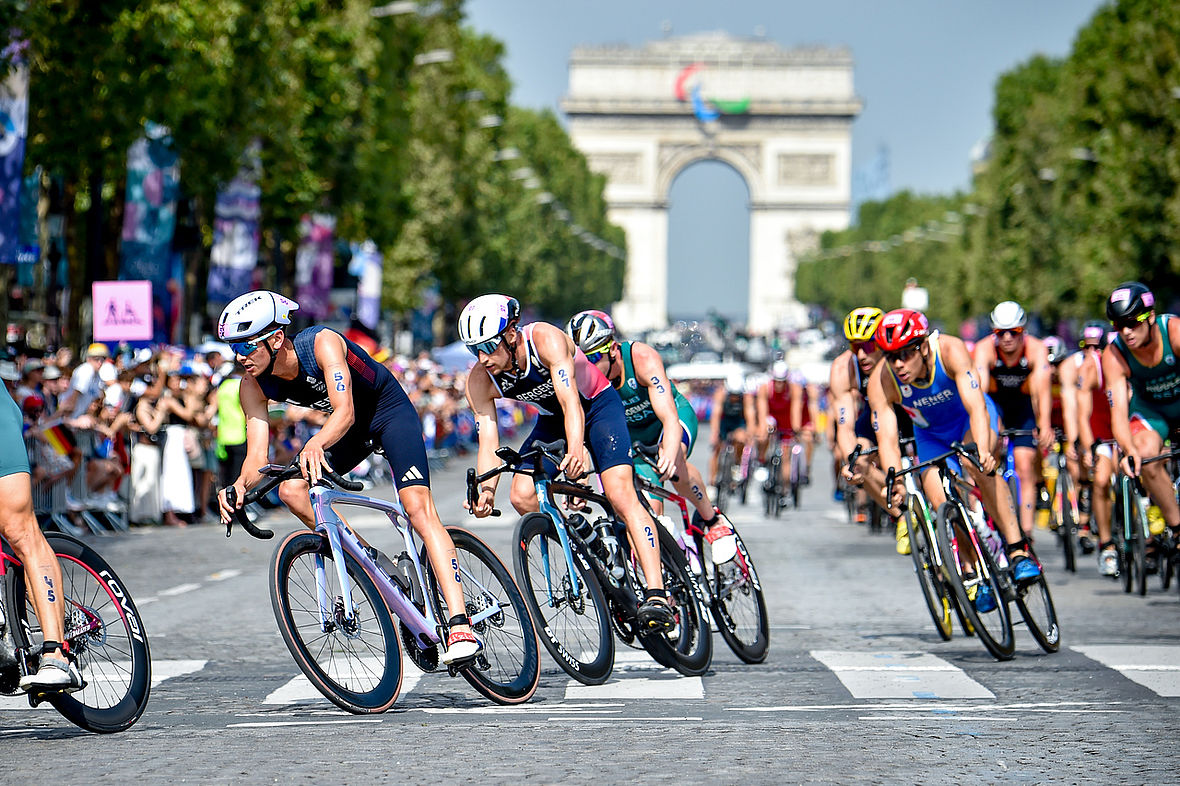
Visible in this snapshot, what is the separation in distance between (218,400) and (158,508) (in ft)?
4.28

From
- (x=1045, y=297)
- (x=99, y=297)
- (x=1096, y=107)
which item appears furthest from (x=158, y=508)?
(x=1045, y=297)

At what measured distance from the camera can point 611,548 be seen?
905cm

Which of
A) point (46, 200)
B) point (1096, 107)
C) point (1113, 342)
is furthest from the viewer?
point (1096, 107)

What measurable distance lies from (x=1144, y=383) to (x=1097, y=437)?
4277 millimetres

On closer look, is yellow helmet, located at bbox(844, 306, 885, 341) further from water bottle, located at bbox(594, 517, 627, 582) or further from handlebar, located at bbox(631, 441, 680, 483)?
water bottle, located at bbox(594, 517, 627, 582)

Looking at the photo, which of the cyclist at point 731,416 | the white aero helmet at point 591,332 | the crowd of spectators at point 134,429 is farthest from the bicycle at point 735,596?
the cyclist at point 731,416

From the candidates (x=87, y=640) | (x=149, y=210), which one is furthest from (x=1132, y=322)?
(x=149, y=210)

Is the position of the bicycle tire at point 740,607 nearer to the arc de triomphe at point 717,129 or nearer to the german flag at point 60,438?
the german flag at point 60,438

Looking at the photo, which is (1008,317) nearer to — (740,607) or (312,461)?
(740,607)

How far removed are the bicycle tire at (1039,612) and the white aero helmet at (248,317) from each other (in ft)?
13.7

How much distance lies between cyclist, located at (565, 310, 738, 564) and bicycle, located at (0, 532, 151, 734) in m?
2.70

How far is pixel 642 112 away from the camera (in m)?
138

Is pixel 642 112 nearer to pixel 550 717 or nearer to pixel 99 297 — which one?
pixel 99 297

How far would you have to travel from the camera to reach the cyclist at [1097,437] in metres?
14.6
